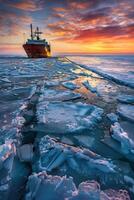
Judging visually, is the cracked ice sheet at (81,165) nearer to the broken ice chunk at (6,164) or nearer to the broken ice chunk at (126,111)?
the broken ice chunk at (6,164)

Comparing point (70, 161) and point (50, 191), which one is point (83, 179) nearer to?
point (70, 161)

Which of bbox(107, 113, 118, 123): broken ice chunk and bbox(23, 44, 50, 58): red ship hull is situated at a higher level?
bbox(23, 44, 50, 58): red ship hull

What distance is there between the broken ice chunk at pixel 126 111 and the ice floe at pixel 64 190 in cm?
182

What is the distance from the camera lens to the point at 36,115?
120 inches

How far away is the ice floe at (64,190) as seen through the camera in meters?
1.32

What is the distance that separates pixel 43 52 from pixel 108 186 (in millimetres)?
32282

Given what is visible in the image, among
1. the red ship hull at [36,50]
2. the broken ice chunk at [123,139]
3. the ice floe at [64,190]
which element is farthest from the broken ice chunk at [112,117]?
the red ship hull at [36,50]

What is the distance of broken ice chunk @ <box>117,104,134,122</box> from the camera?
3.04 meters

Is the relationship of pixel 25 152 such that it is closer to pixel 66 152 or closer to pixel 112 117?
pixel 66 152

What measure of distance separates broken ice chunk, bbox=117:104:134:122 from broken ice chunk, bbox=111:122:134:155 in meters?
0.64

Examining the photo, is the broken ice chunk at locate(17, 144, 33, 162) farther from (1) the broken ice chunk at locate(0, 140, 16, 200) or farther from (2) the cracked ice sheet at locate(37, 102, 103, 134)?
(2) the cracked ice sheet at locate(37, 102, 103, 134)

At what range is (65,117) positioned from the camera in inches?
120

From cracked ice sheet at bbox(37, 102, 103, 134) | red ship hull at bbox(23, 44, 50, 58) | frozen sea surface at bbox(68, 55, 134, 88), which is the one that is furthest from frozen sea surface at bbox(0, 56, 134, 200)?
red ship hull at bbox(23, 44, 50, 58)

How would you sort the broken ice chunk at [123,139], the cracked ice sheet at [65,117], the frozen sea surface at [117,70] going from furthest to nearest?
the frozen sea surface at [117,70] → the cracked ice sheet at [65,117] → the broken ice chunk at [123,139]
